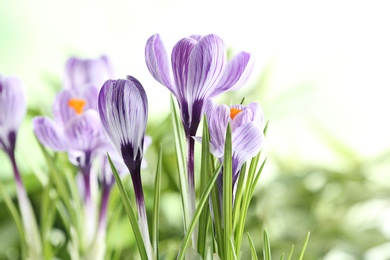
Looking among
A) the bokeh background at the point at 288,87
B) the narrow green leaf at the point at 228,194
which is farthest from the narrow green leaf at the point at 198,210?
the bokeh background at the point at 288,87

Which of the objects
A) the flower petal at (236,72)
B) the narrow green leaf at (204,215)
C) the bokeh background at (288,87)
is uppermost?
the flower petal at (236,72)

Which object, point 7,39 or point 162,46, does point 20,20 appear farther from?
point 162,46

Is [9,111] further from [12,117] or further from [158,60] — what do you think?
[158,60]

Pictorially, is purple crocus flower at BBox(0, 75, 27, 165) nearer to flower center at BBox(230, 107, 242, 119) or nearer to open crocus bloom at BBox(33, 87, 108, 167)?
open crocus bloom at BBox(33, 87, 108, 167)

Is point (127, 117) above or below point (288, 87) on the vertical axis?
above

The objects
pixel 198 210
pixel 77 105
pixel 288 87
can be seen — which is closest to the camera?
pixel 198 210

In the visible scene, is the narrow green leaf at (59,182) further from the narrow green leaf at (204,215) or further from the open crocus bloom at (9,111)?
the narrow green leaf at (204,215)

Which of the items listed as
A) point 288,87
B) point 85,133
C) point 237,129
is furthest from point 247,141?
point 288,87
